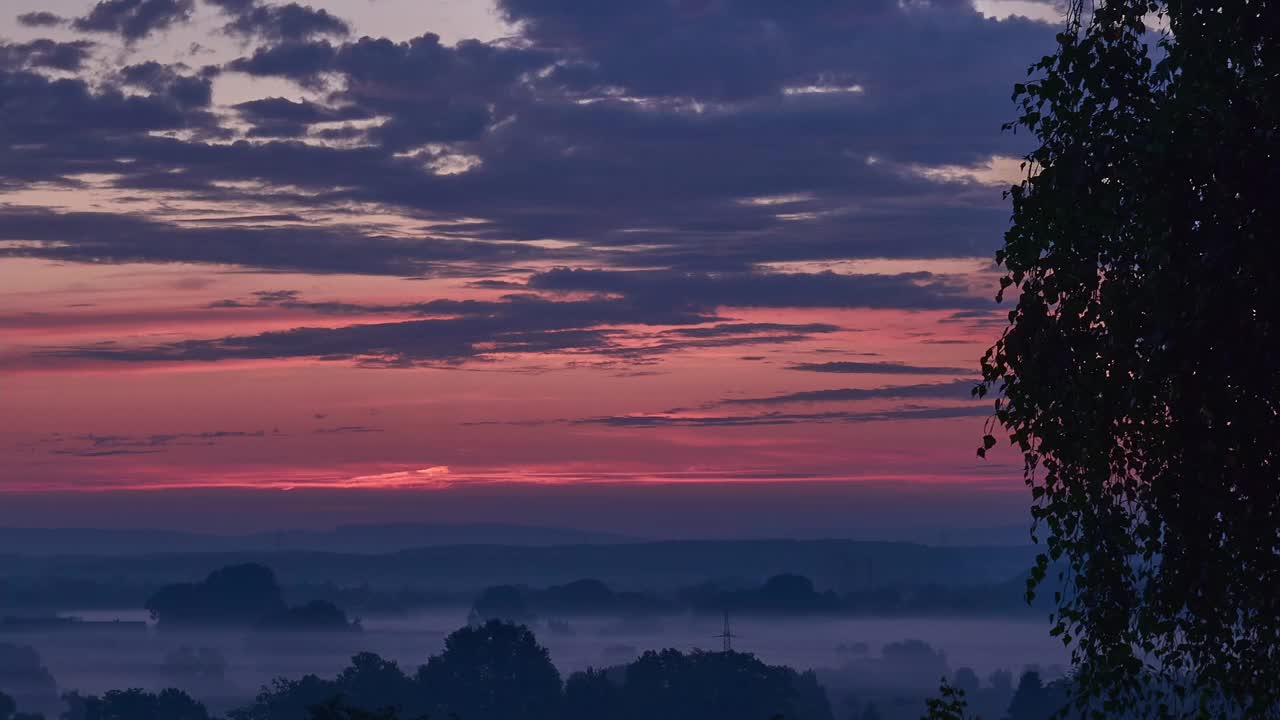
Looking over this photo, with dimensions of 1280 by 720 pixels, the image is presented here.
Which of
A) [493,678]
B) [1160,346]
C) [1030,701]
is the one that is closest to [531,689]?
[493,678]

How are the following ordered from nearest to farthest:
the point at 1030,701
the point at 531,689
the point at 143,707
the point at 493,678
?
1. the point at 143,707
2. the point at 1030,701
3. the point at 531,689
4. the point at 493,678

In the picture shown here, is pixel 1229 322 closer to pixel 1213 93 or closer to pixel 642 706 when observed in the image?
pixel 1213 93

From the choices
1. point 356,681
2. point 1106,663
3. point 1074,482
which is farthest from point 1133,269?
point 356,681

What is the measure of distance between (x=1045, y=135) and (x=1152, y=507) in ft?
12.6

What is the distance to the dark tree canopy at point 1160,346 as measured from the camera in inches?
583

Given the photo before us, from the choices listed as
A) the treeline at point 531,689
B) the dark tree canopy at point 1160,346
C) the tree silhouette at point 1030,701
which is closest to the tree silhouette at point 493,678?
the treeline at point 531,689

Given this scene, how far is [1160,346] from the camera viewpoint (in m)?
15.1

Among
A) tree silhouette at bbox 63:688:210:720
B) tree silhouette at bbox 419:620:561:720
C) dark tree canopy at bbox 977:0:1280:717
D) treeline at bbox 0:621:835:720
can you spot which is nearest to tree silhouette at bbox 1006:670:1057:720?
treeline at bbox 0:621:835:720

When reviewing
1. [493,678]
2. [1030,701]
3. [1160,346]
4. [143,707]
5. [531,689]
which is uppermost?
[1160,346]

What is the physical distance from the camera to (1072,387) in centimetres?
1620

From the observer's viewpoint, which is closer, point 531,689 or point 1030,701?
point 1030,701

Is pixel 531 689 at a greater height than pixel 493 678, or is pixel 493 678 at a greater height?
pixel 493 678

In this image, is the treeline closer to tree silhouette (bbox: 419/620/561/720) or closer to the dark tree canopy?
tree silhouette (bbox: 419/620/561/720)

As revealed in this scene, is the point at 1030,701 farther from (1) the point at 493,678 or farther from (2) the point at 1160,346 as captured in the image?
(2) the point at 1160,346
